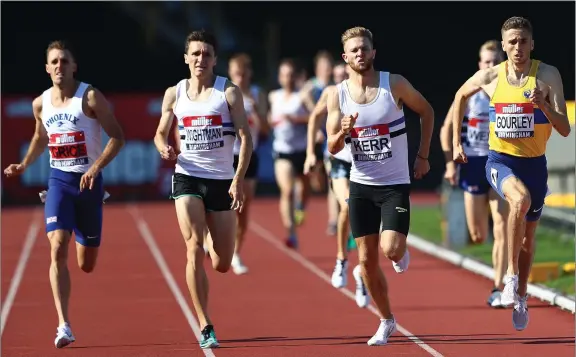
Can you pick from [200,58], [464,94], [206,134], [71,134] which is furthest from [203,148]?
[464,94]

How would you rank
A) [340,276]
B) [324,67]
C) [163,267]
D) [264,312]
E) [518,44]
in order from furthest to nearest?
[324,67]
[163,267]
[340,276]
[264,312]
[518,44]

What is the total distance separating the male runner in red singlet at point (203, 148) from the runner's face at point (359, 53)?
1020 mm

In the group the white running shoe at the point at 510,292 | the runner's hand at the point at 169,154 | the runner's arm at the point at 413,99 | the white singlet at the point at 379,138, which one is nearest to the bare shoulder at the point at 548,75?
the runner's arm at the point at 413,99

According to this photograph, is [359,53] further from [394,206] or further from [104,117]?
[104,117]

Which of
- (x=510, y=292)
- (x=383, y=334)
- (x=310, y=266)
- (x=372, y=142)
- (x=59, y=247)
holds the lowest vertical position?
(x=310, y=266)

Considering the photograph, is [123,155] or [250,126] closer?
[250,126]

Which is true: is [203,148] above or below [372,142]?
below

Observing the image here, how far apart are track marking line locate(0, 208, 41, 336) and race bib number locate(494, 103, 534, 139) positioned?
4.31 metres

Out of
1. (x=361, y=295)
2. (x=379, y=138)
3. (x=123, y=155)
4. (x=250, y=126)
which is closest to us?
(x=379, y=138)

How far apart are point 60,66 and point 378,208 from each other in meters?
2.68

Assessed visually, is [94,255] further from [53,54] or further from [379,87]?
[379,87]

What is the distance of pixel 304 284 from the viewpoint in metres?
14.7

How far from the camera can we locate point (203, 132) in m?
10.6

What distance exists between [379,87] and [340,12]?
24.1 metres
